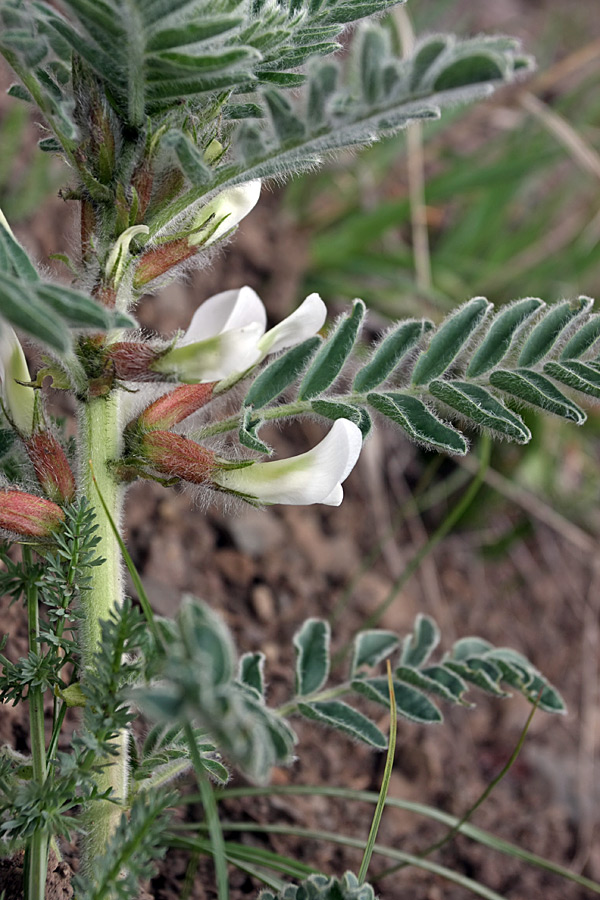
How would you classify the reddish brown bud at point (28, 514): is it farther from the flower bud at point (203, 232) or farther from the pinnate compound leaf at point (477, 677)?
the pinnate compound leaf at point (477, 677)

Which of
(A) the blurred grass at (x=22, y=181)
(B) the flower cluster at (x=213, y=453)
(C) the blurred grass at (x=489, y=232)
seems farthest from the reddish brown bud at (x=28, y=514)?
(C) the blurred grass at (x=489, y=232)

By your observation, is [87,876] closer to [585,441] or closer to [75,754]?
[75,754]

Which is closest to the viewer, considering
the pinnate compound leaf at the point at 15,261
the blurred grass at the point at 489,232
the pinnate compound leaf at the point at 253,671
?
the pinnate compound leaf at the point at 15,261

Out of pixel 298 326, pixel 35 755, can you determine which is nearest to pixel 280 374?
pixel 298 326

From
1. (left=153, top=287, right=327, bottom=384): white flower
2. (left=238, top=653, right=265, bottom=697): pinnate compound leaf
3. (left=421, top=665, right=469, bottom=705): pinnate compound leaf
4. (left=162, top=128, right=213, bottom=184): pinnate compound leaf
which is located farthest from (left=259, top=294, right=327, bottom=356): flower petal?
(left=421, top=665, right=469, bottom=705): pinnate compound leaf

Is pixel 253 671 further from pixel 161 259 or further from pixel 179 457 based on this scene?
pixel 161 259
